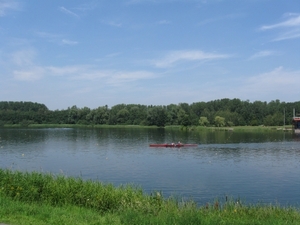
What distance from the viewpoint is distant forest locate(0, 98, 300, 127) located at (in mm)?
119688

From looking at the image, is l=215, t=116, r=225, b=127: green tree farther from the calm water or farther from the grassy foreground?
the grassy foreground

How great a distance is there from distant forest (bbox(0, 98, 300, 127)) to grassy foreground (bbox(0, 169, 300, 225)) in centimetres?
10256

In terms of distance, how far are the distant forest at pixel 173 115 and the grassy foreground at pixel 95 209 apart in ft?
336

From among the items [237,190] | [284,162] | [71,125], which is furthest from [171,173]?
[71,125]

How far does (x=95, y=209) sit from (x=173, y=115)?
365 ft

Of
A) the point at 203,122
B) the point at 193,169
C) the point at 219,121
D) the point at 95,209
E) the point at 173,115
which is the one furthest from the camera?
the point at 173,115

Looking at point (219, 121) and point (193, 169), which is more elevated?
point (219, 121)

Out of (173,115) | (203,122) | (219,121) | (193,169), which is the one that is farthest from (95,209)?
(173,115)

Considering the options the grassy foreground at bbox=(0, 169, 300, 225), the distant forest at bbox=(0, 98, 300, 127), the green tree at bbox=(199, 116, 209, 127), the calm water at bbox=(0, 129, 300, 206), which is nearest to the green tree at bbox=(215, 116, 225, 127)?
the distant forest at bbox=(0, 98, 300, 127)

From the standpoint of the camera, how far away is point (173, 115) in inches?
4840

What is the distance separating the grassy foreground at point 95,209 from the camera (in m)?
9.17

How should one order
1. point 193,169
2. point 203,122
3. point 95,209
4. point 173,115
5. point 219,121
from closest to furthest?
1. point 95,209
2. point 193,169
3. point 219,121
4. point 203,122
5. point 173,115

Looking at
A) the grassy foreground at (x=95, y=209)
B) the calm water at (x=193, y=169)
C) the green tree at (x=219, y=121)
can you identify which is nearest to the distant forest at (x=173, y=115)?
the green tree at (x=219, y=121)

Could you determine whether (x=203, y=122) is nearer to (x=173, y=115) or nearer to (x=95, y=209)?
(x=173, y=115)
